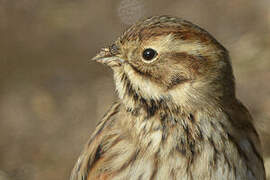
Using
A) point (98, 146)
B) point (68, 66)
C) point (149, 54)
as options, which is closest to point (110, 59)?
point (149, 54)

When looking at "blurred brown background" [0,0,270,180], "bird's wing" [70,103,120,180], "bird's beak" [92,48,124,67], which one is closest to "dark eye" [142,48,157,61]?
"bird's beak" [92,48,124,67]

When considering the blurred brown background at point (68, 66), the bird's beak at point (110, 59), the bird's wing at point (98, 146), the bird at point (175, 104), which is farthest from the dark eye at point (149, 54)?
the blurred brown background at point (68, 66)

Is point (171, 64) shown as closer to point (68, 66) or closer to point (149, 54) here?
point (149, 54)

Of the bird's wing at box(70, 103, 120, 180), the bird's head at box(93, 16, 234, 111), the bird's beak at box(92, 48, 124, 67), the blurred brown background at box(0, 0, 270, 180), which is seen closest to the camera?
the bird's head at box(93, 16, 234, 111)

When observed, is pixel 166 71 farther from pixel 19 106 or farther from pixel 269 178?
pixel 19 106

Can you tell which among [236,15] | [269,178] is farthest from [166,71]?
[236,15]

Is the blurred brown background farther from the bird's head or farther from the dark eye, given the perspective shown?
the dark eye

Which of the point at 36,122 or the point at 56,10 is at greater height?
the point at 56,10

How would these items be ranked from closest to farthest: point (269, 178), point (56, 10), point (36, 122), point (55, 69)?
point (269, 178) < point (36, 122) < point (55, 69) < point (56, 10)
